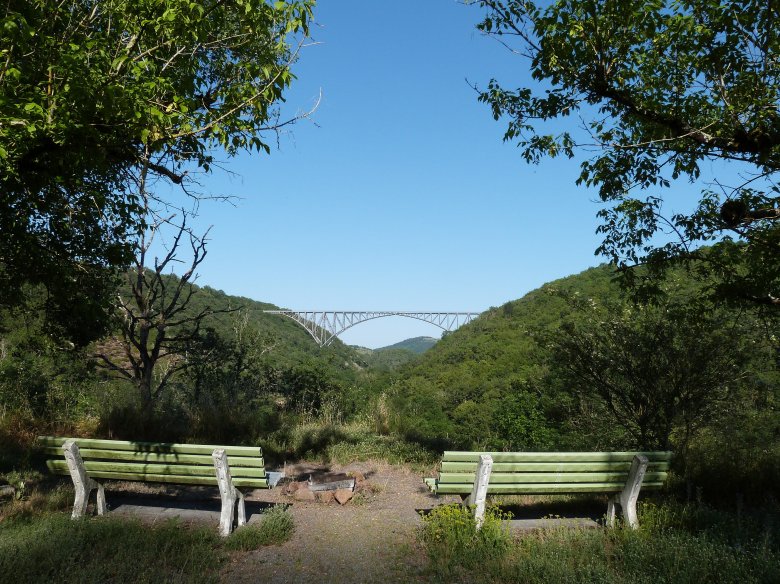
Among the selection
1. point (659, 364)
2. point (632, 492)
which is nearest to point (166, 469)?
point (632, 492)

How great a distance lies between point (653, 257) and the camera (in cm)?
600

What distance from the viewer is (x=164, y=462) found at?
405cm

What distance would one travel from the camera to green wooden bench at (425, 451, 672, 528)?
13.0 ft

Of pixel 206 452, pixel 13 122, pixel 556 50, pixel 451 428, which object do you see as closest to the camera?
pixel 13 122

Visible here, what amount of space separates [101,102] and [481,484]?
364 centimetres

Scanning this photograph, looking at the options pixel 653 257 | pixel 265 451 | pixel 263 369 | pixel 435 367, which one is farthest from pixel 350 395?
pixel 435 367

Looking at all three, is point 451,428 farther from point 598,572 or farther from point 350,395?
point 598,572

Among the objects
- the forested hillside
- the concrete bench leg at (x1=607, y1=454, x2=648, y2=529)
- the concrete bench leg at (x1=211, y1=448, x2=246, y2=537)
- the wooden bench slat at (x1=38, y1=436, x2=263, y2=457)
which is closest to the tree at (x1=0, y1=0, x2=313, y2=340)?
the wooden bench slat at (x1=38, y1=436, x2=263, y2=457)

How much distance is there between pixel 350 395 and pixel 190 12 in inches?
598

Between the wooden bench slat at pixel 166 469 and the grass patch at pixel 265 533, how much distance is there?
1.25 feet


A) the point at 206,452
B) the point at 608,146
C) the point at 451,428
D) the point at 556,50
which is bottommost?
the point at 451,428

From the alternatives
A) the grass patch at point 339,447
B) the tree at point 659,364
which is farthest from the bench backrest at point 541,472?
the tree at point 659,364

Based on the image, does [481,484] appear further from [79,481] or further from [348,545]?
[79,481]

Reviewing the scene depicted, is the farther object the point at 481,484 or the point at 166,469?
the point at 166,469
